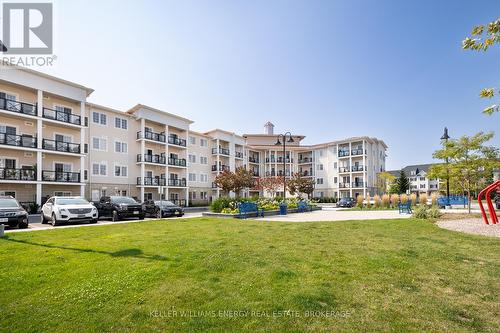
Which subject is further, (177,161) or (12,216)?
(177,161)

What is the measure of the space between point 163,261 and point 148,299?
80.1 inches

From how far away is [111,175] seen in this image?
34.0m

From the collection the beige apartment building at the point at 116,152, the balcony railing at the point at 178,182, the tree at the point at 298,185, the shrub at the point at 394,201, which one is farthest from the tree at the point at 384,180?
the balcony railing at the point at 178,182

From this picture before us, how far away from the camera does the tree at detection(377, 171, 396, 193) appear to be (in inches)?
2159

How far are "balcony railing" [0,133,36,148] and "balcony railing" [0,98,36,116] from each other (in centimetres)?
221

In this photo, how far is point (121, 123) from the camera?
117 feet

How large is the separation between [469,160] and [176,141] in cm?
3372

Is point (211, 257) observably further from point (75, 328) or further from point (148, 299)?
point (75, 328)

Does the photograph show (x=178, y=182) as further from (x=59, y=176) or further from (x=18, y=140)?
(x=18, y=140)

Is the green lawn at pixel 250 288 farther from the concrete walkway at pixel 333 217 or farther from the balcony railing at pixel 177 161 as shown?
the balcony railing at pixel 177 161

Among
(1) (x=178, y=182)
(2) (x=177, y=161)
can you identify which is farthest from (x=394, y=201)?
(2) (x=177, y=161)

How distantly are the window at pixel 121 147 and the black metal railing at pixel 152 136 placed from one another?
215 centimetres

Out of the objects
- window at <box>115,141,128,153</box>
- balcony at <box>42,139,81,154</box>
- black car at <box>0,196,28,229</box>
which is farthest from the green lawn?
window at <box>115,141,128,153</box>

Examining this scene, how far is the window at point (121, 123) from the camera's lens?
116 feet
